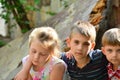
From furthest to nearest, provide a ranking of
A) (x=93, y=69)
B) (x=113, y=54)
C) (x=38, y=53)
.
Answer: (x=93, y=69), (x=38, y=53), (x=113, y=54)

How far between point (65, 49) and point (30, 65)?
784mm

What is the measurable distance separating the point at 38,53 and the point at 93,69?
1.68ft

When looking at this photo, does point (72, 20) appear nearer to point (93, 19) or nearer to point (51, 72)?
point (93, 19)

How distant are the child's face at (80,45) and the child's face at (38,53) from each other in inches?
Result: 9.4

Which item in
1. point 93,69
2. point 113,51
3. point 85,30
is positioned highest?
point 85,30

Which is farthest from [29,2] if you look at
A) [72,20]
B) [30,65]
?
[30,65]

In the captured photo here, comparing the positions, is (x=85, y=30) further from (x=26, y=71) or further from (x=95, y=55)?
(x=26, y=71)

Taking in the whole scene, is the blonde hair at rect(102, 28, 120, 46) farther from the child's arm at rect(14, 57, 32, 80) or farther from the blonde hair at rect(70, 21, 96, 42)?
the child's arm at rect(14, 57, 32, 80)

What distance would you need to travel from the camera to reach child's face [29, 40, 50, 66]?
10.7ft

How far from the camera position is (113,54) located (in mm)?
3135

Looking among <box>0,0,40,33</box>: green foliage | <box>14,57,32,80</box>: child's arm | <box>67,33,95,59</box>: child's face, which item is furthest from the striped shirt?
<box>0,0,40,33</box>: green foliage

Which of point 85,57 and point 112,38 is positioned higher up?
point 112,38

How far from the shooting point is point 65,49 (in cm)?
414

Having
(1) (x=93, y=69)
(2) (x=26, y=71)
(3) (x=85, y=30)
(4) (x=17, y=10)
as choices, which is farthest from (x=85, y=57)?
(4) (x=17, y=10)
